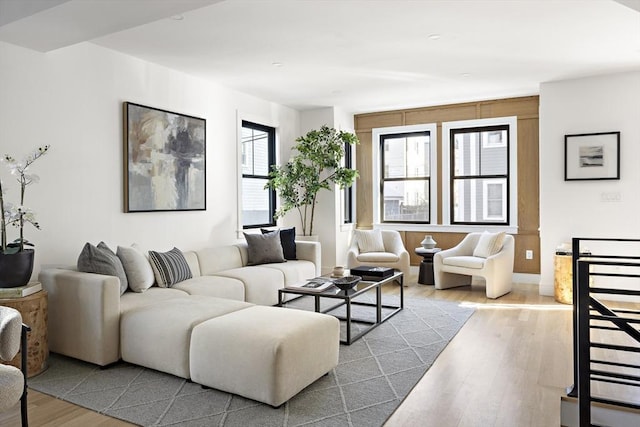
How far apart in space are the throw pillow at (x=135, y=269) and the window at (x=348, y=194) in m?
4.00

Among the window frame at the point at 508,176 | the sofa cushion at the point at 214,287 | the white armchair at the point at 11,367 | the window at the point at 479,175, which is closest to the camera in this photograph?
the white armchair at the point at 11,367

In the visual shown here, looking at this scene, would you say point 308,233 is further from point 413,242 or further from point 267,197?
point 413,242

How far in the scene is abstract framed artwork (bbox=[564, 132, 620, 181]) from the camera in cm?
520

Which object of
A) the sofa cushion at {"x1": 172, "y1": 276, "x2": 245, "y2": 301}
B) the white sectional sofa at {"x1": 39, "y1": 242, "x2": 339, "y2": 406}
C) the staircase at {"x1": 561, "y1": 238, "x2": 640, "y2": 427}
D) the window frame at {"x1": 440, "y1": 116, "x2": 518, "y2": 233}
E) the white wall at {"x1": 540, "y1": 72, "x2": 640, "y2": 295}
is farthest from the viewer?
the window frame at {"x1": 440, "y1": 116, "x2": 518, "y2": 233}

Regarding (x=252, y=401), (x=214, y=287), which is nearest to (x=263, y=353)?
(x=252, y=401)

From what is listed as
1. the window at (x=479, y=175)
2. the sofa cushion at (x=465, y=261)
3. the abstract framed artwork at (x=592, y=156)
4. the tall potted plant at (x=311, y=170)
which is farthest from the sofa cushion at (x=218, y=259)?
the abstract framed artwork at (x=592, y=156)

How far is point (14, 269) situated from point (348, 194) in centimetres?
512

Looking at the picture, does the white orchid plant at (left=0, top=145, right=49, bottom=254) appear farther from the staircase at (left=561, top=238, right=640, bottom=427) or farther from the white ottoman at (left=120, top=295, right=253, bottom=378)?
the staircase at (left=561, top=238, right=640, bottom=427)

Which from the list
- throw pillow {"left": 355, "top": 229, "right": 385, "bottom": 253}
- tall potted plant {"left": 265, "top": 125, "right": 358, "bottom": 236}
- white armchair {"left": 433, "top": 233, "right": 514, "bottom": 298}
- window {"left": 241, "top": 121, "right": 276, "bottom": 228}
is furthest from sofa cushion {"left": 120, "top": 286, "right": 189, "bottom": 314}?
white armchair {"left": 433, "top": 233, "right": 514, "bottom": 298}

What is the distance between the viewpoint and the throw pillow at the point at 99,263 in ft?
11.2

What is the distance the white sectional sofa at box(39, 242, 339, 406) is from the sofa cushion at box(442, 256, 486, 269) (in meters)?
3.08

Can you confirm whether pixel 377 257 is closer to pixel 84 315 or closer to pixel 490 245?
pixel 490 245

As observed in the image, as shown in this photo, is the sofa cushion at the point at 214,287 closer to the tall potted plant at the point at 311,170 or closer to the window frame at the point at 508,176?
the tall potted plant at the point at 311,170

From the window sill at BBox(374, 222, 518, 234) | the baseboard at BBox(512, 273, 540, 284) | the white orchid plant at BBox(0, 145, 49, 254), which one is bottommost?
the baseboard at BBox(512, 273, 540, 284)
